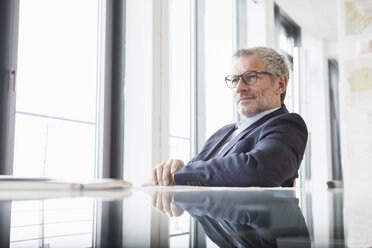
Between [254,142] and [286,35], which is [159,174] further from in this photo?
[286,35]

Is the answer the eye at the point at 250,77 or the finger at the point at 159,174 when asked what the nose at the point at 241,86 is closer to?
the eye at the point at 250,77

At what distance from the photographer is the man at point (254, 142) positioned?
1.36 metres

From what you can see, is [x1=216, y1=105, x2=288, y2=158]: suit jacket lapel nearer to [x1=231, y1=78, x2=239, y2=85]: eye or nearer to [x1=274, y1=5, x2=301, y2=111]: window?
[x1=231, y1=78, x2=239, y2=85]: eye

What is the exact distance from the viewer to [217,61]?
388cm

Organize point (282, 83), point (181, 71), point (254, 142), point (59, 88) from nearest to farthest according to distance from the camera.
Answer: point (254, 142) → point (282, 83) → point (59, 88) → point (181, 71)

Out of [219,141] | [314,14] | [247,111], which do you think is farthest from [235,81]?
[314,14]

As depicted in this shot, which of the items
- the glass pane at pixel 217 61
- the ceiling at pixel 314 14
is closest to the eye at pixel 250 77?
the glass pane at pixel 217 61

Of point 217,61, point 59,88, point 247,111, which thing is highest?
point 217,61

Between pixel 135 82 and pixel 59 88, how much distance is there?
957 millimetres

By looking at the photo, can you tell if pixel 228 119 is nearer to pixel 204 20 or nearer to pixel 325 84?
pixel 204 20

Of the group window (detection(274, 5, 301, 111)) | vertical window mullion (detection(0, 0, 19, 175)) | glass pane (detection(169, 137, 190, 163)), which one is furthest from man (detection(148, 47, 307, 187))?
window (detection(274, 5, 301, 111))

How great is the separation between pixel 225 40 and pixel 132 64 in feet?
6.62

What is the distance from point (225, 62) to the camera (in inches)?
160

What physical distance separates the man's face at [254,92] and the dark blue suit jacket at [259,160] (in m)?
0.22
